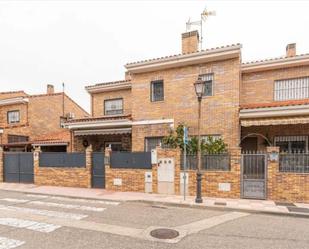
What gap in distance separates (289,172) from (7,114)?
876 inches

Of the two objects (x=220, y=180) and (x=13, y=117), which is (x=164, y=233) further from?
(x=13, y=117)

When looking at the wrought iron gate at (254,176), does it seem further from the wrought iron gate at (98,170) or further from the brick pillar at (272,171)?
the wrought iron gate at (98,170)

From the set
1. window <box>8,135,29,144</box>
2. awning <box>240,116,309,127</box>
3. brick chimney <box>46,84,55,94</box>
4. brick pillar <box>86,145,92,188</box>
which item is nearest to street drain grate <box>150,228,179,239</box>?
awning <box>240,116,309,127</box>

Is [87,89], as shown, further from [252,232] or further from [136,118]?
[252,232]

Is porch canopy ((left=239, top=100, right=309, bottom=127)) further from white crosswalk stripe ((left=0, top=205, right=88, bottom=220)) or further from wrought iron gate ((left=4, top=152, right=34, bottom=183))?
wrought iron gate ((left=4, top=152, right=34, bottom=183))

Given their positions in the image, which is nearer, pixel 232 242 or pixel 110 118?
pixel 232 242

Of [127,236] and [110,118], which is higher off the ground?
[110,118]

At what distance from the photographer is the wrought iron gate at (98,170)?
1210 cm

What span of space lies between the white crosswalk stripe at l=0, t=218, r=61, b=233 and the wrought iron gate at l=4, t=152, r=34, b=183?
7809 mm

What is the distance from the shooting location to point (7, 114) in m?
20.8

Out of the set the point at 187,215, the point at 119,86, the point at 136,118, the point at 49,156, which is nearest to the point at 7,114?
the point at 49,156

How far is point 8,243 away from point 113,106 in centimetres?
1198

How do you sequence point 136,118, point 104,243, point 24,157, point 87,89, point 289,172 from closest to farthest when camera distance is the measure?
point 104,243, point 289,172, point 136,118, point 24,157, point 87,89

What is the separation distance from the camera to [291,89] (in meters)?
12.5
